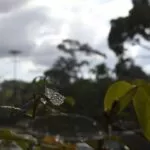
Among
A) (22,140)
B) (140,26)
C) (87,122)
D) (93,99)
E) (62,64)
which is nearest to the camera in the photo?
(87,122)

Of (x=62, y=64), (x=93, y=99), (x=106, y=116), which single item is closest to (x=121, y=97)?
(x=106, y=116)

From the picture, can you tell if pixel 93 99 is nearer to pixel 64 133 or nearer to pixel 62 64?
pixel 62 64

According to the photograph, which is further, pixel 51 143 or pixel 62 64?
pixel 62 64

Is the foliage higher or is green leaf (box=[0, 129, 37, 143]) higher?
the foliage

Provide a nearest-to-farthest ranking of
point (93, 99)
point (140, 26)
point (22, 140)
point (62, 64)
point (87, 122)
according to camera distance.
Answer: point (87, 122) → point (22, 140) → point (140, 26) → point (93, 99) → point (62, 64)

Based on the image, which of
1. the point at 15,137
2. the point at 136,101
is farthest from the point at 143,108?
the point at 15,137
